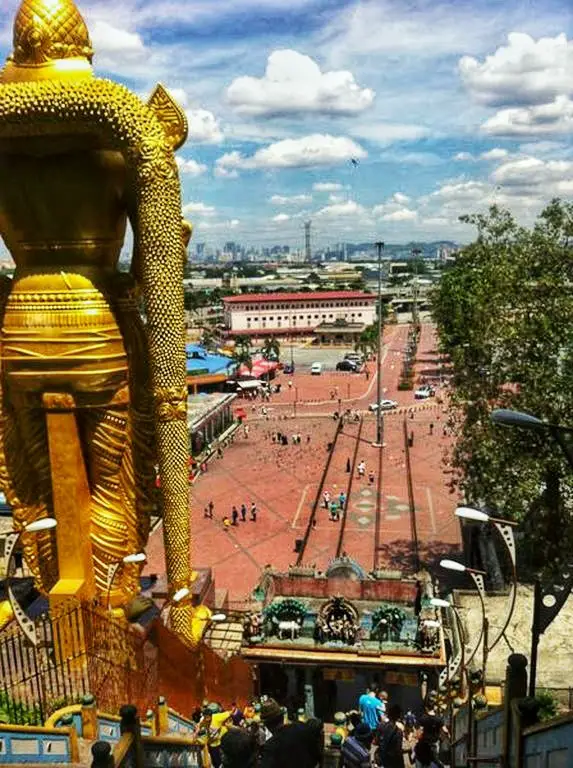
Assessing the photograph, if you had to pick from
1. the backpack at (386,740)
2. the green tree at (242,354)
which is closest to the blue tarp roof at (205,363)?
the green tree at (242,354)

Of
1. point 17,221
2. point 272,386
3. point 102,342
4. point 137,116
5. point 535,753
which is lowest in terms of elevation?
point 272,386

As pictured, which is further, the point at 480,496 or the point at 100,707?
the point at 480,496

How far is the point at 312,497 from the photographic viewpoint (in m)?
30.0

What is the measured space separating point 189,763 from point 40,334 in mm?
5847

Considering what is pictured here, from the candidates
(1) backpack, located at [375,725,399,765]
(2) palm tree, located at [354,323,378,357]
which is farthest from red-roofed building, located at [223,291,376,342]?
(1) backpack, located at [375,725,399,765]

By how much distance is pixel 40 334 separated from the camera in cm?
1044

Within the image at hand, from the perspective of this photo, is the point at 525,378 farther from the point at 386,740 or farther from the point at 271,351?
the point at 271,351

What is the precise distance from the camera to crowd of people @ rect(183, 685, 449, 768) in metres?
4.26

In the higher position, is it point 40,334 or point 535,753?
point 40,334

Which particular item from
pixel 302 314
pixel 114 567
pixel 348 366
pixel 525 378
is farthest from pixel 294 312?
pixel 114 567

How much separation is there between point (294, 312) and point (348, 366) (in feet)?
80.5

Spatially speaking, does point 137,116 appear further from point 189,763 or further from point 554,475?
point 554,475

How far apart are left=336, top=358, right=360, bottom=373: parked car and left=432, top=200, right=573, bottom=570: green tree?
155 feet

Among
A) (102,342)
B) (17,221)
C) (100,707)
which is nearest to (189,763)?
(100,707)
